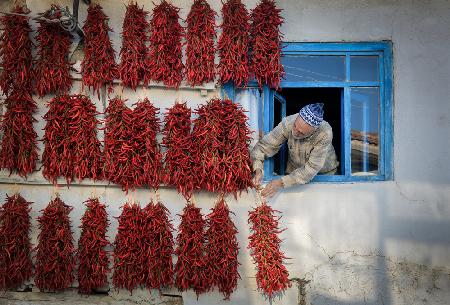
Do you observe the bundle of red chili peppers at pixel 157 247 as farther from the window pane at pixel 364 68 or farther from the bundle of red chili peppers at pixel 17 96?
the window pane at pixel 364 68

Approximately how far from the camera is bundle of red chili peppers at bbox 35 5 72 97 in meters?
3.53

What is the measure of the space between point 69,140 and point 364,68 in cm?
267

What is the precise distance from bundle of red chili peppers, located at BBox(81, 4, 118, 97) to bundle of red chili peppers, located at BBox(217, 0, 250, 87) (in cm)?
94

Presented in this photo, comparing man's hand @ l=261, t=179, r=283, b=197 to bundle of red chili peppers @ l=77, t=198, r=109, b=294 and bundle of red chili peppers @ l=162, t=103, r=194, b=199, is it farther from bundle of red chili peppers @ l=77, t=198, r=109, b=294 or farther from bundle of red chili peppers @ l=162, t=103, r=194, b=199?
bundle of red chili peppers @ l=77, t=198, r=109, b=294

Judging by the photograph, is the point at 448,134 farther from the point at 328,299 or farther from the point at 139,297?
the point at 139,297

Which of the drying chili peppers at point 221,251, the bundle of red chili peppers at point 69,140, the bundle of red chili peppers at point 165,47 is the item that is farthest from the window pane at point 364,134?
the bundle of red chili peppers at point 69,140

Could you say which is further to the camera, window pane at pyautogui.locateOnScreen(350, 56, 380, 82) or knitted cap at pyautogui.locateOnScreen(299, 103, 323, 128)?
window pane at pyautogui.locateOnScreen(350, 56, 380, 82)

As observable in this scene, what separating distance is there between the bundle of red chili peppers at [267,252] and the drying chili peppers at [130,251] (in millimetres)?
933

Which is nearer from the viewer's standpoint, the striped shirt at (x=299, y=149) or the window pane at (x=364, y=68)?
the striped shirt at (x=299, y=149)

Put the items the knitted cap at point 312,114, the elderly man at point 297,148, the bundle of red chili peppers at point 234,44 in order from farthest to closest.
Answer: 1. the bundle of red chili peppers at point 234,44
2. the elderly man at point 297,148
3. the knitted cap at point 312,114

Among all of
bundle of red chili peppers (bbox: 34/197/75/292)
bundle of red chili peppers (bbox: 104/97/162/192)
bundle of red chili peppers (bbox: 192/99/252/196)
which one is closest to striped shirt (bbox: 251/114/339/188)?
bundle of red chili peppers (bbox: 192/99/252/196)

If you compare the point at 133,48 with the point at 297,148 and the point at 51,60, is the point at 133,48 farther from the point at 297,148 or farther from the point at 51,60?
the point at 297,148

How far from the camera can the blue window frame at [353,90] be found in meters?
3.71

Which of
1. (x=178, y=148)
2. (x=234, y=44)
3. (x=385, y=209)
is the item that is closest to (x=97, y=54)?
(x=178, y=148)
